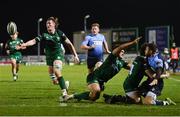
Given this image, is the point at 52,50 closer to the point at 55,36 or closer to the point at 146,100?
the point at 55,36

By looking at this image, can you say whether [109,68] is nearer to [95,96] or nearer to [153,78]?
[95,96]

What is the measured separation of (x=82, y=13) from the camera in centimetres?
9000

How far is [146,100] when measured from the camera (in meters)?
13.2

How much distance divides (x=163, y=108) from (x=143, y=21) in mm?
73970

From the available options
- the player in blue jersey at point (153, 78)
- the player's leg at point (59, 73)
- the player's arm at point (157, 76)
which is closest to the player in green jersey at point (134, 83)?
the player in blue jersey at point (153, 78)

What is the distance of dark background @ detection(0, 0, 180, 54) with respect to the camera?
85.6m

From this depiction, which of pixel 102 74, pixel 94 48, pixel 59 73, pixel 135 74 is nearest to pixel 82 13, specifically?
pixel 94 48

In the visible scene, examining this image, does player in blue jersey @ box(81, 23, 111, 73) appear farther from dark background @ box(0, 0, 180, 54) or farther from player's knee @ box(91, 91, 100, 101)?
dark background @ box(0, 0, 180, 54)

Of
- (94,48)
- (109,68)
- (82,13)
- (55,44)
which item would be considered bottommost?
(109,68)

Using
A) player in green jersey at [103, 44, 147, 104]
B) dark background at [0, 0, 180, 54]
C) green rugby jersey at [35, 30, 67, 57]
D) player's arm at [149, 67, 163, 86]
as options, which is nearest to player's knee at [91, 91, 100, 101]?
player in green jersey at [103, 44, 147, 104]

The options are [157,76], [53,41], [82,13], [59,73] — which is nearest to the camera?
[157,76]

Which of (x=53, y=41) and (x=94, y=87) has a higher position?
(x=53, y=41)

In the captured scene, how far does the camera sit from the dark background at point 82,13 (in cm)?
8556

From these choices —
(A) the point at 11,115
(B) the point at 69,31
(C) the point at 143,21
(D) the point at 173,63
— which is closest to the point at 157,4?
(C) the point at 143,21
